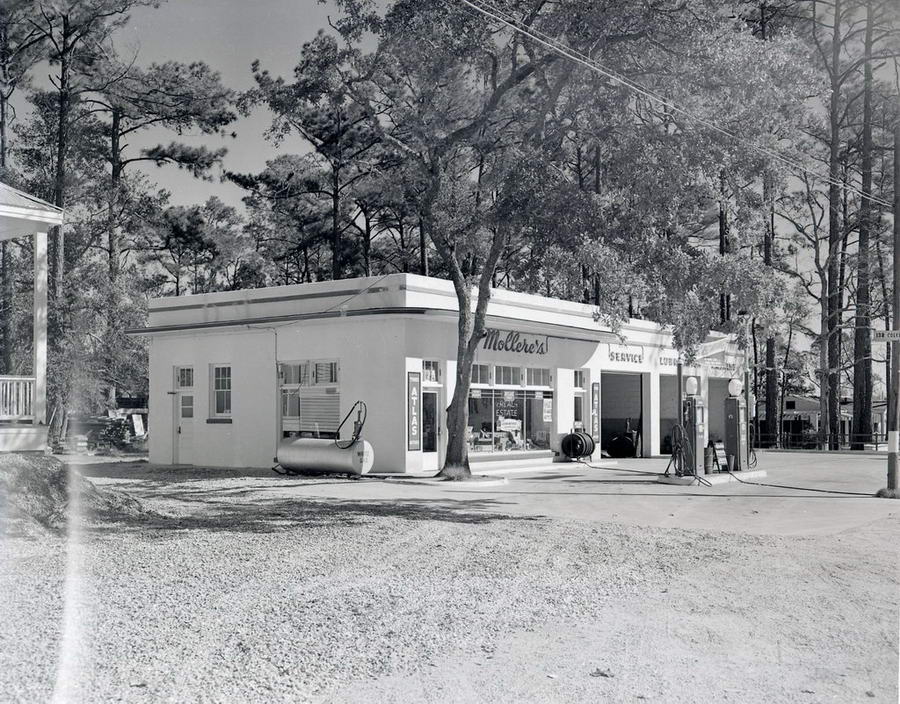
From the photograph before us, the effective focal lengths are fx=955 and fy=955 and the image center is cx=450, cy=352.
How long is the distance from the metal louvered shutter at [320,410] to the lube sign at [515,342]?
4.09 meters

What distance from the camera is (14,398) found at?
13984mm

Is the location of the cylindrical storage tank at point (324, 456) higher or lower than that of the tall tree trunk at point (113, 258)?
lower

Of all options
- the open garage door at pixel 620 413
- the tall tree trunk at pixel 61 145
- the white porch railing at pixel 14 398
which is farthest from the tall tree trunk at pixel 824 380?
the white porch railing at pixel 14 398

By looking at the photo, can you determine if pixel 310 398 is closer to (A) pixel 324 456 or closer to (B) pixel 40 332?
(A) pixel 324 456

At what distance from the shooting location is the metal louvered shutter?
2258 centimetres

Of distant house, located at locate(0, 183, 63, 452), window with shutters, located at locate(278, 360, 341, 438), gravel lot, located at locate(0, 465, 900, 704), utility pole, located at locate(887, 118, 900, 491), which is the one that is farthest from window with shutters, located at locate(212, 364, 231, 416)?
utility pole, located at locate(887, 118, 900, 491)

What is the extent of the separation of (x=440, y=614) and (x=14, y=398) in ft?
29.6

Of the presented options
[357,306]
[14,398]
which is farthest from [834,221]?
[14,398]

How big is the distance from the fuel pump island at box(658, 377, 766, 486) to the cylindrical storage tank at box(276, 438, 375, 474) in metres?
6.56

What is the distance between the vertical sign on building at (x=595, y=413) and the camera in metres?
28.0

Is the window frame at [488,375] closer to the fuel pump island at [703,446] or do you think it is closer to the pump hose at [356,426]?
the pump hose at [356,426]

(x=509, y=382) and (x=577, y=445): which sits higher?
(x=509, y=382)

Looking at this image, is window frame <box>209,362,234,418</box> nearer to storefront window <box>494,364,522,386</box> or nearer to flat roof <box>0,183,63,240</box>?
storefront window <box>494,364,522,386</box>

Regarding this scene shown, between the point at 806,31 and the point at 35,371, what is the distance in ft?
113
